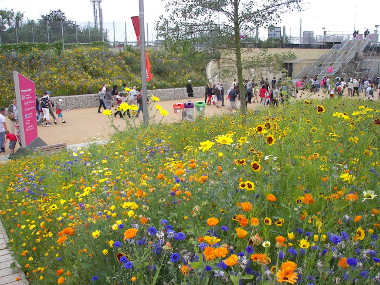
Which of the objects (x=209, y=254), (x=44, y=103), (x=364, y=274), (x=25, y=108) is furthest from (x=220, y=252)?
(x=44, y=103)

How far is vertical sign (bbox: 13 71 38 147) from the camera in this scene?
32.6ft

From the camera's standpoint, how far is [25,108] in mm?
10305

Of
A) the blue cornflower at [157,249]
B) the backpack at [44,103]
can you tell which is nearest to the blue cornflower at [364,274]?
the blue cornflower at [157,249]

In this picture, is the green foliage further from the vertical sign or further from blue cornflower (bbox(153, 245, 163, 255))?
blue cornflower (bbox(153, 245, 163, 255))

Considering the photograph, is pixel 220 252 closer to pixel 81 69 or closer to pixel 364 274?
pixel 364 274

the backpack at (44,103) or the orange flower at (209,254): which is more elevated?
the backpack at (44,103)

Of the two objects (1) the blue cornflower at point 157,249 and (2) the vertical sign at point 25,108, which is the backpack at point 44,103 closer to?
(2) the vertical sign at point 25,108

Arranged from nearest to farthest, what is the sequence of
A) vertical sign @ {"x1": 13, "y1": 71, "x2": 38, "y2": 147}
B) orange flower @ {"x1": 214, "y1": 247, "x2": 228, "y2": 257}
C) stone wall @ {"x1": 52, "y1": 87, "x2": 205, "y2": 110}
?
orange flower @ {"x1": 214, "y1": 247, "x2": 228, "y2": 257}
vertical sign @ {"x1": 13, "y1": 71, "x2": 38, "y2": 147}
stone wall @ {"x1": 52, "y1": 87, "x2": 205, "y2": 110}

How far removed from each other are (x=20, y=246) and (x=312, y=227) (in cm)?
331

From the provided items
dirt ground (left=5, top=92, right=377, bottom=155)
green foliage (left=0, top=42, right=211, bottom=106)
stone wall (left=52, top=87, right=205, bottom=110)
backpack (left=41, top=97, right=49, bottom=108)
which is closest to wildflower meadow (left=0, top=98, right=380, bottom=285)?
dirt ground (left=5, top=92, right=377, bottom=155)

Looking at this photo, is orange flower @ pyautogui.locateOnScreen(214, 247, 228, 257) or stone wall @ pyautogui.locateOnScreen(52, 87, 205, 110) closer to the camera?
orange flower @ pyautogui.locateOnScreen(214, 247, 228, 257)

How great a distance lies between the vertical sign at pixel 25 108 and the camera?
391 inches

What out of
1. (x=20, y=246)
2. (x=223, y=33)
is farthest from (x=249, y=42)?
(x=20, y=246)

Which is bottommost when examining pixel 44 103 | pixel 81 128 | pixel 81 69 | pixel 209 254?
pixel 81 128
